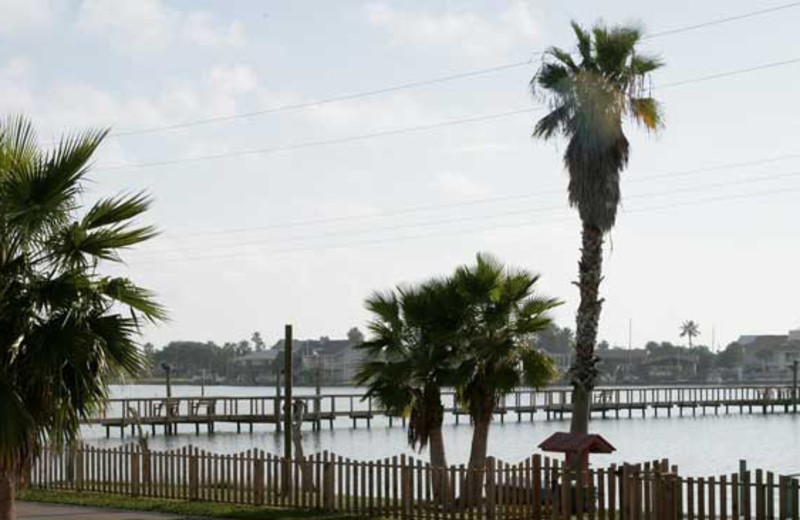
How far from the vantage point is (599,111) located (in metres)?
32.2

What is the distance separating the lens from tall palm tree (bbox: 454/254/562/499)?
2628 centimetres

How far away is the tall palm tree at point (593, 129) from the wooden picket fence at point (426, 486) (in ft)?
23.5

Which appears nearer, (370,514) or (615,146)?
(370,514)

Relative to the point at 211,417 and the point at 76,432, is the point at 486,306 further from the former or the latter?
the point at 211,417

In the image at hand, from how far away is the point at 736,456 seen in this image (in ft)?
216

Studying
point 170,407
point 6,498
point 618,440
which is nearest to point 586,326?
point 6,498

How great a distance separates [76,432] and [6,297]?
1910 millimetres

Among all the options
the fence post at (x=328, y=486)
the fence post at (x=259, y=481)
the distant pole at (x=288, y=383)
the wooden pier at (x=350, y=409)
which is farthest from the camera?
the wooden pier at (x=350, y=409)

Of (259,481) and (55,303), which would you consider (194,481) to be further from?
(55,303)

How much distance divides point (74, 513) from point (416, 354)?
7.32m

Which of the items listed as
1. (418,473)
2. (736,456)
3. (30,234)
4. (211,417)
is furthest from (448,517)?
(211,417)

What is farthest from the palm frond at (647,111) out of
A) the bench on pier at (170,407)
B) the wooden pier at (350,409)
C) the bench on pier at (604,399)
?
the bench on pier at (604,399)

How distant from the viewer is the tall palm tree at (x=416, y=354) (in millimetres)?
26516

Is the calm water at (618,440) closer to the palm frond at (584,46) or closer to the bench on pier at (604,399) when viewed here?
the bench on pier at (604,399)
